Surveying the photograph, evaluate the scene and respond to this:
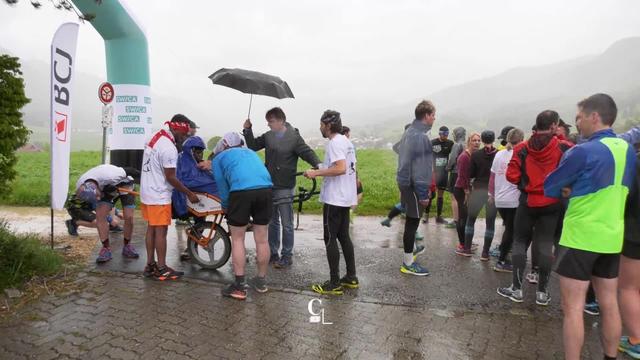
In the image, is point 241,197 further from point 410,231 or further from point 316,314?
point 410,231

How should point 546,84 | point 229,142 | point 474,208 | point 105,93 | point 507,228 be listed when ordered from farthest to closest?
point 546,84 < point 105,93 < point 474,208 < point 507,228 < point 229,142

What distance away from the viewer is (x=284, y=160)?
Answer: 5.68 meters

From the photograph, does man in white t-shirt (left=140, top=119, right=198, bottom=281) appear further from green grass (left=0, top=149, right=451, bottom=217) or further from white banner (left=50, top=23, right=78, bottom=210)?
green grass (left=0, top=149, right=451, bottom=217)

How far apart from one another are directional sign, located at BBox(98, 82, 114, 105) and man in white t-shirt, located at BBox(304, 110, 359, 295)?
650 centimetres

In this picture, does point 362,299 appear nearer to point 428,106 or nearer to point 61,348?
point 428,106

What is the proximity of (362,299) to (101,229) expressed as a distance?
3473 millimetres

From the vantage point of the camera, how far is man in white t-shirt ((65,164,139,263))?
5.60 metres

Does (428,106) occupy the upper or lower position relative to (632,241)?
upper

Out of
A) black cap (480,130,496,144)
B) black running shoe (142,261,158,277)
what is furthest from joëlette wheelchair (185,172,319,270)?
black cap (480,130,496,144)

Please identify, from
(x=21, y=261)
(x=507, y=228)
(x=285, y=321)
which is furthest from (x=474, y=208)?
(x=21, y=261)

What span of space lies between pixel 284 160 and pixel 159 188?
60.5 inches

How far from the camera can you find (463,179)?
675cm

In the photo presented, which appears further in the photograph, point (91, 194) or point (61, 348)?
point (91, 194)

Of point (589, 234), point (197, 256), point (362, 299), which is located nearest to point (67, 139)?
point (197, 256)
